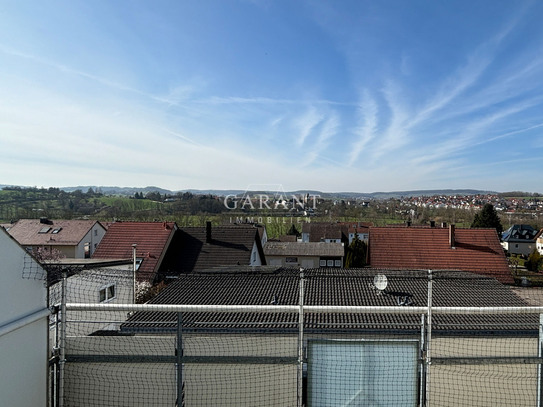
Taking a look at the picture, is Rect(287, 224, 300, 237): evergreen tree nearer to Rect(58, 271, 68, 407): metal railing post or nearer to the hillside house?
the hillside house

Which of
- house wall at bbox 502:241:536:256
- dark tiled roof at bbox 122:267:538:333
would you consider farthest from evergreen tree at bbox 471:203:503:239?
dark tiled roof at bbox 122:267:538:333

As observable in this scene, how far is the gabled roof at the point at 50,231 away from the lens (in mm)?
21428

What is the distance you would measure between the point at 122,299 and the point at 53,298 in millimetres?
4416

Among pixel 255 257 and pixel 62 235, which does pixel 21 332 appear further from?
pixel 62 235

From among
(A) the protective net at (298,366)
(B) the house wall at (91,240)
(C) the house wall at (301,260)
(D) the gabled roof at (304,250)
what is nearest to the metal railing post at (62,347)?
(A) the protective net at (298,366)

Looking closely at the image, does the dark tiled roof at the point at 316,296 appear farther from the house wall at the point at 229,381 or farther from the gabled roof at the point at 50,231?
Answer: the gabled roof at the point at 50,231

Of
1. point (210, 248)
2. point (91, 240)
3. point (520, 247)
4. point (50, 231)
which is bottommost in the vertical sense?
point (520, 247)

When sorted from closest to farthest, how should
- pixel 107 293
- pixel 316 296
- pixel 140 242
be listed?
1. pixel 316 296
2. pixel 107 293
3. pixel 140 242

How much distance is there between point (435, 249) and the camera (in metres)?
13.5

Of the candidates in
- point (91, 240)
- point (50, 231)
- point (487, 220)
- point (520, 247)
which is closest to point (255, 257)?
point (91, 240)

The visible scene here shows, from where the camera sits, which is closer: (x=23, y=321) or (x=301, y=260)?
(x=23, y=321)

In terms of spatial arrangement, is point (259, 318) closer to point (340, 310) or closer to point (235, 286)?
point (235, 286)

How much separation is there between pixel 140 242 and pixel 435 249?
429 inches

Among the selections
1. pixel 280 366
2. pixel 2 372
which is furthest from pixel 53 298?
pixel 280 366
